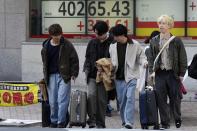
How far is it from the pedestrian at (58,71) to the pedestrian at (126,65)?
0.70 m

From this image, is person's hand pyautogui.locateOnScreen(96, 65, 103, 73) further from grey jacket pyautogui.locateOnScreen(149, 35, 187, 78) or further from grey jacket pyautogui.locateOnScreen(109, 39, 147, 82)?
grey jacket pyautogui.locateOnScreen(149, 35, 187, 78)

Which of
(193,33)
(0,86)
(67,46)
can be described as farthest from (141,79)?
(193,33)

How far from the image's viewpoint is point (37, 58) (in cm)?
1525

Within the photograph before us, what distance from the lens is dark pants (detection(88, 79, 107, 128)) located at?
9.67 meters

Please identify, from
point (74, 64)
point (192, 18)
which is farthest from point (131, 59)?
point (192, 18)

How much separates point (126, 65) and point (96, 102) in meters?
0.76

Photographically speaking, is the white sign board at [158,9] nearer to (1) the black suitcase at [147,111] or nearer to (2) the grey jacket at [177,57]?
(2) the grey jacket at [177,57]

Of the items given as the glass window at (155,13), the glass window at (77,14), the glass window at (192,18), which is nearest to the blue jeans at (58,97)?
the glass window at (77,14)

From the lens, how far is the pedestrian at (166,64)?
9.66m

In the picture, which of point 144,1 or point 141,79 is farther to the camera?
point 144,1

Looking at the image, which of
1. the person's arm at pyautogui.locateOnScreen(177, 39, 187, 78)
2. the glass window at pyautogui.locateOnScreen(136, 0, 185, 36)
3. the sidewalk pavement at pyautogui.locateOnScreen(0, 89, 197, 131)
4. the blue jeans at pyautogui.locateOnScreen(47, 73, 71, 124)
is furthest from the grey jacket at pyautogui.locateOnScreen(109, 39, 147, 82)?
the glass window at pyautogui.locateOnScreen(136, 0, 185, 36)

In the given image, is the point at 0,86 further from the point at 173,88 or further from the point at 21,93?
the point at 173,88

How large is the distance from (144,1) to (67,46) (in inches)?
230

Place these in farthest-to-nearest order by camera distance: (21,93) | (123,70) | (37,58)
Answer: (37,58), (21,93), (123,70)
